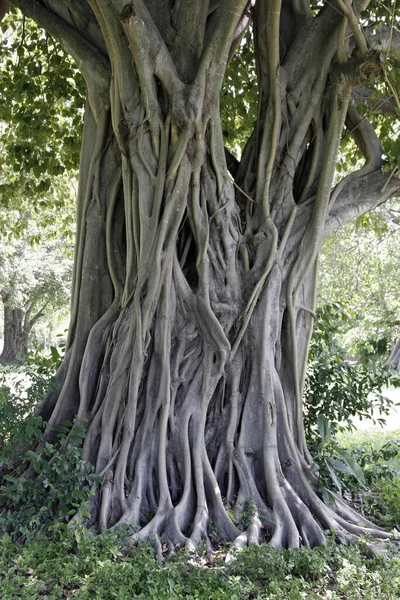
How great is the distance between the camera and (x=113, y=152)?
212 inches

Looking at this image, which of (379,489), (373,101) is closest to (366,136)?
(373,101)

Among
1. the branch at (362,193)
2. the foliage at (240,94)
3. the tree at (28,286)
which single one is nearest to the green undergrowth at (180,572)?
the branch at (362,193)

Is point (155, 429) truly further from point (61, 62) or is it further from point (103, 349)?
point (61, 62)

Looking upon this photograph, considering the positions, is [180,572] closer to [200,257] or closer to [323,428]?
[323,428]

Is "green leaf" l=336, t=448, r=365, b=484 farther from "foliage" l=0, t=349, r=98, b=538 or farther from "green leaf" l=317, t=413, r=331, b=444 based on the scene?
"foliage" l=0, t=349, r=98, b=538

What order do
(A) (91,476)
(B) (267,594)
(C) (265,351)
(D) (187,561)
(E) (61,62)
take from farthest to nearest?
(E) (61,62)
(C) (265,351)
(A) (91,476)
(D) (187,561)
(B) (267,594)

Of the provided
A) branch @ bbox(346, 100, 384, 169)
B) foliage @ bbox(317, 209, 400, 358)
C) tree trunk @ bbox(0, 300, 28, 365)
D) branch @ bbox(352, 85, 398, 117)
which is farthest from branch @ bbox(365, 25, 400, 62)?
tree trunk @ bbox(0, 300, 28, 365)

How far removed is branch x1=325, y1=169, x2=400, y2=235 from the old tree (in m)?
0.02

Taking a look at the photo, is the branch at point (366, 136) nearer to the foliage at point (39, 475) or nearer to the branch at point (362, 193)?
the branch at point (362, 193)

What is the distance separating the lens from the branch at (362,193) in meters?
5.68

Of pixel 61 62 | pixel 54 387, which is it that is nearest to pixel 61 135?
pixel 61 62

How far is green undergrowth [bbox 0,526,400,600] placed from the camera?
11.4 feet

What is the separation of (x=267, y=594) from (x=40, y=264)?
20490 millimetres

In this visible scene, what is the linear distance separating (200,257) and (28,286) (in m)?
18.6
